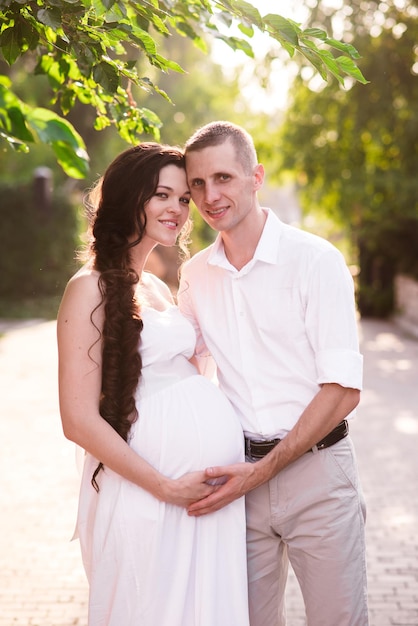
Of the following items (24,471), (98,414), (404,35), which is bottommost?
(24,471)

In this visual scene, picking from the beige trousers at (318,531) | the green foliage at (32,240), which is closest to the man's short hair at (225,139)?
the beige trousers at (318,531)

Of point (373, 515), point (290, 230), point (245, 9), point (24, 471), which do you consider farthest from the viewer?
point (24, 471)

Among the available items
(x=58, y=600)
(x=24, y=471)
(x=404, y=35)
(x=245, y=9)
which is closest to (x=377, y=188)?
(x=404, y=35)

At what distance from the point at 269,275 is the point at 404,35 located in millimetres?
14982

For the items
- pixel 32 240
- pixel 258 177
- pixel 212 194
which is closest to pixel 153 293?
pixel 212 194

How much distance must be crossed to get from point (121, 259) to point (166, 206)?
259mm

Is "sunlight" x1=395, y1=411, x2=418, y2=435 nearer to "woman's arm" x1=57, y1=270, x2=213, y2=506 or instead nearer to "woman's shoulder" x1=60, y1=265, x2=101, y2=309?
"woman's arm" x1=57, y1=270, x2=213, y2=506

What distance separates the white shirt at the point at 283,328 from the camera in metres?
2.84

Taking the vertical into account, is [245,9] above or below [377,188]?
above

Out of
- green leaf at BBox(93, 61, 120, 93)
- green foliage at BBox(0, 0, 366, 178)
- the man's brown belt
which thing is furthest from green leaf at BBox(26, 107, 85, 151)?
the man's brown belt

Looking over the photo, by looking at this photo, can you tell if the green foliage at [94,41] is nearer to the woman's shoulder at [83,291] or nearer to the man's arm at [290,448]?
the woman's shoulder at [83,291]

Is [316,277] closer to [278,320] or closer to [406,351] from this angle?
[278,320]

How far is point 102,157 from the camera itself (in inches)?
1212

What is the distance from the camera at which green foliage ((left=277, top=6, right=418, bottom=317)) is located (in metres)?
16.9
